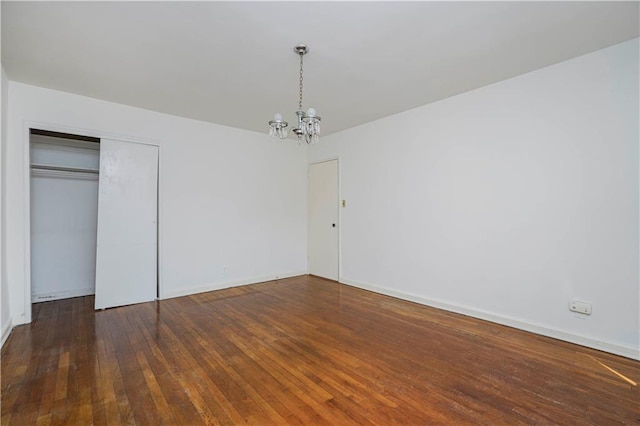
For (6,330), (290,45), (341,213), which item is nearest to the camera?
(290,45)

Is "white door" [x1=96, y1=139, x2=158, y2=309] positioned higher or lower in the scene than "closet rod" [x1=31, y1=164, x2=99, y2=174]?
lower

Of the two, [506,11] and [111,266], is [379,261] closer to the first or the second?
[506,11]

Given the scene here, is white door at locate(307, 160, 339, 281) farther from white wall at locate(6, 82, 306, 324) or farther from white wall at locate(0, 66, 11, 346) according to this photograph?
white wall at locate(0, 66, 11, 346)

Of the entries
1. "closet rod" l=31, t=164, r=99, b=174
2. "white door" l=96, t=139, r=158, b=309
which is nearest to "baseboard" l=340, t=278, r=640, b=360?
"white door" l=96, t=139, r=158, b=309

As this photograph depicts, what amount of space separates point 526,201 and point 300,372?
274 centimetres

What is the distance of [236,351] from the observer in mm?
2561

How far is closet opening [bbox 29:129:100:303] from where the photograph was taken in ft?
13.0

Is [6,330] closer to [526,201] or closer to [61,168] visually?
[61,168]

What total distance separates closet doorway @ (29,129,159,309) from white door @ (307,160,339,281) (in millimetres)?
2644

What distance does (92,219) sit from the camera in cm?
438

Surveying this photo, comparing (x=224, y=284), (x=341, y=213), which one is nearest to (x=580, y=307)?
(x=341, y=213)

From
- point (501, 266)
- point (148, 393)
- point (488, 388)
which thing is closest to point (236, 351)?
point (148, 393)

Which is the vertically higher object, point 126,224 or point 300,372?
point 126,224

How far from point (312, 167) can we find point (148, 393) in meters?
4.33
